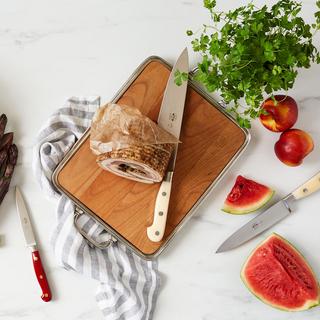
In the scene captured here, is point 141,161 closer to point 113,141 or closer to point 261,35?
point 113,141

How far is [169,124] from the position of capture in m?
1.79

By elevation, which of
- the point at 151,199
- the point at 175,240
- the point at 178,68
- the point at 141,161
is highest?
the point at 178,68

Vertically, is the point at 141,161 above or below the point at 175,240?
above

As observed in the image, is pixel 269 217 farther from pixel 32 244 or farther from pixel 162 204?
pixel 32 244

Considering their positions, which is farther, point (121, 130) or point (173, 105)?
point (173, 105)

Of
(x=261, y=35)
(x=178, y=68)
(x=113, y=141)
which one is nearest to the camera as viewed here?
(x=261, y=35)

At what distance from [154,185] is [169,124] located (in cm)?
23

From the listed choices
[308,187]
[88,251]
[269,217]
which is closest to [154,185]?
[88,251]

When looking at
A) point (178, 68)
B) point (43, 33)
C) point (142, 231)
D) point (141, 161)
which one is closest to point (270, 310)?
point (142, 231)

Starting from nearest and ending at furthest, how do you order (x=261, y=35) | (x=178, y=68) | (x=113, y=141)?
(x=261, y=35) → (x=113, y=141) → (x=178, y=68)

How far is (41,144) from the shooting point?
1825 mm

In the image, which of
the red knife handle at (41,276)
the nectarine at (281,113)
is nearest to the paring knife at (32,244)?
the red knife handle at (41,276)

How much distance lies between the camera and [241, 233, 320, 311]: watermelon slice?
183 cm

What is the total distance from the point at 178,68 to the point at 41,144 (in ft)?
1.85
